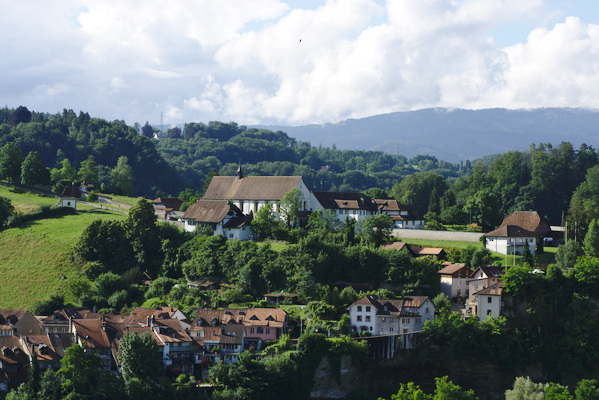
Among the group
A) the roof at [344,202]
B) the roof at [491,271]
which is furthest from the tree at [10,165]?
the roof at [491,271]

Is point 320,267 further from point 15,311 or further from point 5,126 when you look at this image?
point 5,126

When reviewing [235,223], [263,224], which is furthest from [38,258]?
[263,224]

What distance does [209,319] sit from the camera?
6025 cm

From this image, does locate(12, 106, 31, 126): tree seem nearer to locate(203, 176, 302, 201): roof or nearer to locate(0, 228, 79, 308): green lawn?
locate(0, 228, 79, 308): green lawn

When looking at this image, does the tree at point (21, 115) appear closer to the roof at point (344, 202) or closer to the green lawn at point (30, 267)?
the green lawn at point (30, 267)

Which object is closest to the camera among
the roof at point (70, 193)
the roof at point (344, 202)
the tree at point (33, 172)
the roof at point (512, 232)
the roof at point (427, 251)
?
the roof at point (427, 251)

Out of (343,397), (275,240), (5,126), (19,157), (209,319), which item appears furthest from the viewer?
(5,126)

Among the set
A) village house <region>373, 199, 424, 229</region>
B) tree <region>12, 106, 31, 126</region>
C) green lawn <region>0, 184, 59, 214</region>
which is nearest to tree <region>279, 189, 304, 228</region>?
village house <region>373, 199, 424, 229</region>

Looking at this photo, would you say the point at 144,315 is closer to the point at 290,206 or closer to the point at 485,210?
the point at 290,206

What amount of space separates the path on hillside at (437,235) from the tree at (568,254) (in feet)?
27.5

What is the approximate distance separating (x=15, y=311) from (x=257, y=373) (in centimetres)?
2155

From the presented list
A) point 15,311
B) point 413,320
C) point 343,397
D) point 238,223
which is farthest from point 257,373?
point 238,223

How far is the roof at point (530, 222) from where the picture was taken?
245 feet

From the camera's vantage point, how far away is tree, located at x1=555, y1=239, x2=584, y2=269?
219 ft
